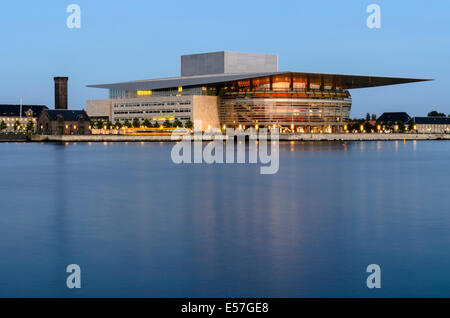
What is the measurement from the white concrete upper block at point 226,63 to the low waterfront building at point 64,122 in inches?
1234

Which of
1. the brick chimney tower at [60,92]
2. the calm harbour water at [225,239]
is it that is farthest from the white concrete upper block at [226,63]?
the calm harbour water at [225,239]

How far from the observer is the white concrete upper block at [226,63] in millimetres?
152375

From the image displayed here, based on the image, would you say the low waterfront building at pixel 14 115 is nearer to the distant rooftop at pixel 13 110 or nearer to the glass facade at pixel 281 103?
the distant rooftop at pixel 13 110

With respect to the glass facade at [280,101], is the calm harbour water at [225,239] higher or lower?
lower

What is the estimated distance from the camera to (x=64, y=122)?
142 meters

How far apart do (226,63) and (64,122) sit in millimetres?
40906

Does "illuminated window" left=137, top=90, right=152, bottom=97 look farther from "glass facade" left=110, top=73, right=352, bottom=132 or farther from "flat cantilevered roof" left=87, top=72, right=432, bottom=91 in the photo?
→ "glass facade" left=110, top=73, right=352, bottom=132

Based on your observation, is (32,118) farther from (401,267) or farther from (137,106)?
Answer: (401,267)

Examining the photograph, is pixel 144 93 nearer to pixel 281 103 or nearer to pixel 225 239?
pixel 281 103

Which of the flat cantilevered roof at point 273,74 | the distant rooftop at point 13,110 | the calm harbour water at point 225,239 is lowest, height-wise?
the calm harbour water at point 225,239

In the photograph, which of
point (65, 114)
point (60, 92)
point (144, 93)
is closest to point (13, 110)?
point (60, 92)

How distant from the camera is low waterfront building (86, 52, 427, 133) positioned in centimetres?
13950

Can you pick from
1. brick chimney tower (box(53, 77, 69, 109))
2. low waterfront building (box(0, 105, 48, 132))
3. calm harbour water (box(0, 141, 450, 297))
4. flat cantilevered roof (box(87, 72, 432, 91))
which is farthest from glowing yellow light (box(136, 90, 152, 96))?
calm harbour water (box(0, 141, 450, 297))
